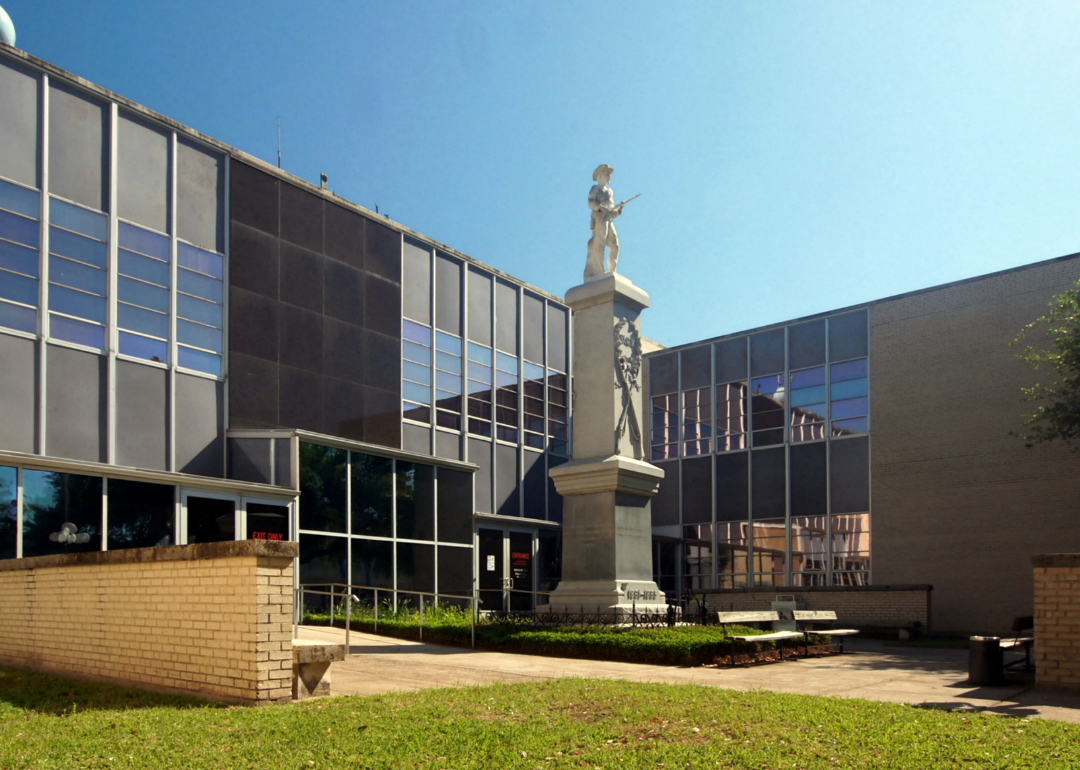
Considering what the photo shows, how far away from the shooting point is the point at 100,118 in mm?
19547

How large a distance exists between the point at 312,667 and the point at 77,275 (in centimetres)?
1314

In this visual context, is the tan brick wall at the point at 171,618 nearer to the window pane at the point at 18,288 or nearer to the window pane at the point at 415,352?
the window pane at the point at 18,288

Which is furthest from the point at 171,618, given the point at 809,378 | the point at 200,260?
the point at 809,378

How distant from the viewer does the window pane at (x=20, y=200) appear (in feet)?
57.9

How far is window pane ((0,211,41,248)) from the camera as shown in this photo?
1759cm

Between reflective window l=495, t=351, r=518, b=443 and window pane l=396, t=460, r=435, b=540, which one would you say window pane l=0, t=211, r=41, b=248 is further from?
reflective window l=495, t=351, r=518, b=443

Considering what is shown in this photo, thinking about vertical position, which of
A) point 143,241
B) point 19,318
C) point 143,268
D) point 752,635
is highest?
point 143,241

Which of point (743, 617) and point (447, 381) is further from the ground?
point (447, 381)

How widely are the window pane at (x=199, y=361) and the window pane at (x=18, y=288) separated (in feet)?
10.6

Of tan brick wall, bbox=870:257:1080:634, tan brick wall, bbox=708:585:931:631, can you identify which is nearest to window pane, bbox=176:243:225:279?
tan brick wall, bbox=708:585:931:631

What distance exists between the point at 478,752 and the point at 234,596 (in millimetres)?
2951

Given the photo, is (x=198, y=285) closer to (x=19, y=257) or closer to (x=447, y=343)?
(x=19, y=257)

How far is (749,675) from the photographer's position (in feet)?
40.7

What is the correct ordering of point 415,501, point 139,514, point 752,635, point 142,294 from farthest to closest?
point 415,501 → point 142,294 → point 139,514 → point 752,635
